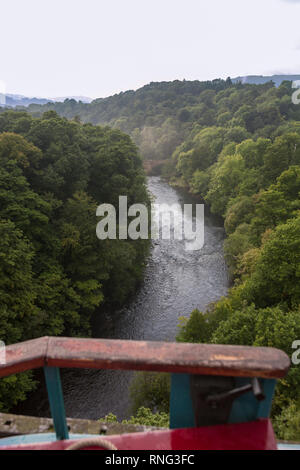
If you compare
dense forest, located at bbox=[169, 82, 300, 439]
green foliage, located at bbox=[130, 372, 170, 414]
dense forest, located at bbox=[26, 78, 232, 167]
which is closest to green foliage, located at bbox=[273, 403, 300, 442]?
dense forest, located at bbox=[169, 82, 300, 439]

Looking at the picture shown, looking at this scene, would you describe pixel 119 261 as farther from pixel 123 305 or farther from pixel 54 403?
pixel 54 403

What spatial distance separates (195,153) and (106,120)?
78093mm

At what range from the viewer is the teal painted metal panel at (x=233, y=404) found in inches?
86.7

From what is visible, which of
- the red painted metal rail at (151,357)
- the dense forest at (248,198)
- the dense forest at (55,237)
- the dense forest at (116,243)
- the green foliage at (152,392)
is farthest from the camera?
the dense forest at (55,237)

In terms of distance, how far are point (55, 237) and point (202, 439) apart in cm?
2222

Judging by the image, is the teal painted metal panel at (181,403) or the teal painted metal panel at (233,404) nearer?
the teal painted metal panel at (233,404)

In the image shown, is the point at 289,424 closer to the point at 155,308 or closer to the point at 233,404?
the point at 233,404

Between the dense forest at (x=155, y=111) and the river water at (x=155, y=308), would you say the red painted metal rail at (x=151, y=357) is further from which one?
the dense forest at (x=155, y=111)

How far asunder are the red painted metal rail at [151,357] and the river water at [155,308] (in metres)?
17.9

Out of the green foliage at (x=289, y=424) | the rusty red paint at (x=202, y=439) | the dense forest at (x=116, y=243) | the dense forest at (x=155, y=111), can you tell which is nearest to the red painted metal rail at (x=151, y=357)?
the rusty red paint at (x=202, y=439)

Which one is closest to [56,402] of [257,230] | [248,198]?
[257,230]

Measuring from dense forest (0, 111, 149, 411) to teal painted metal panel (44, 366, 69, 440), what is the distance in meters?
15.1

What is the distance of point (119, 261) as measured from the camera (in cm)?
2722

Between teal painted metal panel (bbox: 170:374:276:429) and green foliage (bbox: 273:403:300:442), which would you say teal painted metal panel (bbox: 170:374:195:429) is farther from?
green foliage (bbox: 273:403:300:442)
